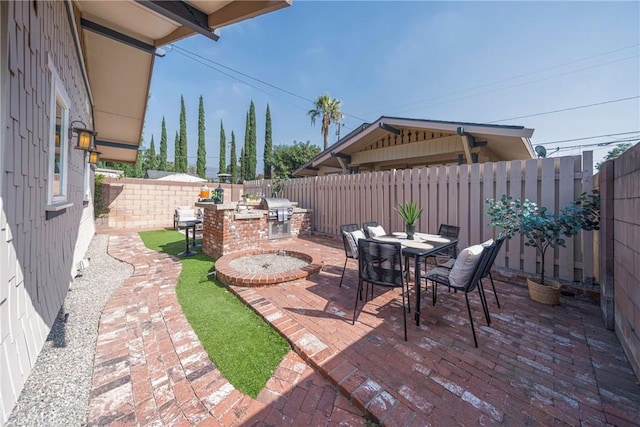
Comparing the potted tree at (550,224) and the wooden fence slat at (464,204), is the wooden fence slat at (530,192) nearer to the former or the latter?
the potted tree at (550,224)

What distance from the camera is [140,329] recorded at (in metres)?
2.67

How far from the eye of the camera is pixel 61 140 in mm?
→ 3291

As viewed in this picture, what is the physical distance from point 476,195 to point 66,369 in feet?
20.0

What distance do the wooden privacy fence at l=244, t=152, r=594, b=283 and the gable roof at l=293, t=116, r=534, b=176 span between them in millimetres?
2724

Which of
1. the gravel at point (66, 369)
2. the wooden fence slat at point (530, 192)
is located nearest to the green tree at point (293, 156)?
the wooden fence slat at point (530, 192)

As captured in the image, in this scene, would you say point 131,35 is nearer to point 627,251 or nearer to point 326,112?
point 627,251

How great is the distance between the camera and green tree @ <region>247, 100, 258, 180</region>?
26.7m

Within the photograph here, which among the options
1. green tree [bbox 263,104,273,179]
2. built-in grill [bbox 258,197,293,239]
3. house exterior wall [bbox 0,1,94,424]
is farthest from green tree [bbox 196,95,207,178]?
house exterior wall [bbox 0,1,94,424]

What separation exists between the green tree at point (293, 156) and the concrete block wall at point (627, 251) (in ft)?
74.0

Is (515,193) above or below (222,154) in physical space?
below

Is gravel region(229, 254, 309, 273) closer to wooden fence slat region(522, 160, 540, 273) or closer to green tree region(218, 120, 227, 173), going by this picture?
wooden fence slat region(522, 160, 540, 273)

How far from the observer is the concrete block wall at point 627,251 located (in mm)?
2023

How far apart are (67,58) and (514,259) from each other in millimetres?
7734

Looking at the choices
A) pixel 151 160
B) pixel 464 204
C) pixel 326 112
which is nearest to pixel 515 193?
pixel 464 204
